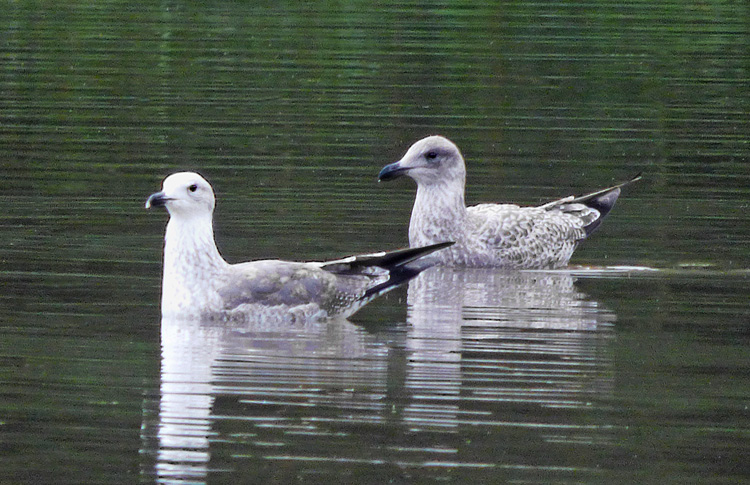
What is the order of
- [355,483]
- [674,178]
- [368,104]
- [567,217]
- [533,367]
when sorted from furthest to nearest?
[368,104] → [674,178] → [567,217] → [533,367] → [355,483]

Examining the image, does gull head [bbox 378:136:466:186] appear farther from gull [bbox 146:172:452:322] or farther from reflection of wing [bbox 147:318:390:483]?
reflection of wing [bbox 147:318:390:483]

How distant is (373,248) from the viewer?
12594 mm

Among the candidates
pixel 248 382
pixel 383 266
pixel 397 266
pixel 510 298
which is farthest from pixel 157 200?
pixel 510 298

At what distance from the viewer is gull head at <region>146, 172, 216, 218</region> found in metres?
10.3

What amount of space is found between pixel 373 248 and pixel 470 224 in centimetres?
100

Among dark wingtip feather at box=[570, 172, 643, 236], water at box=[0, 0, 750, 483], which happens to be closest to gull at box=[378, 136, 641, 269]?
dark wingtip feather at box=[570, 172, 643, 236]

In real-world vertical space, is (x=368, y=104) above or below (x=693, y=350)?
above

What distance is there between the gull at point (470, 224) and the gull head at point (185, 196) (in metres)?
2.63

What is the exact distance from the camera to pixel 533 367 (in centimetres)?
914

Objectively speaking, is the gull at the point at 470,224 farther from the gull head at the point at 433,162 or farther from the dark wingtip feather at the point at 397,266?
the dark wingtip feather at the point at 397,266

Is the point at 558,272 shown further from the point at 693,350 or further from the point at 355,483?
the point at 355,483

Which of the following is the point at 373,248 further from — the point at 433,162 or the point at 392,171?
the point at 433,162

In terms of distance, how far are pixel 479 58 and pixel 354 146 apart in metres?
6.43

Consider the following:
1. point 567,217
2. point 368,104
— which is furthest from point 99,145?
point 567,217
